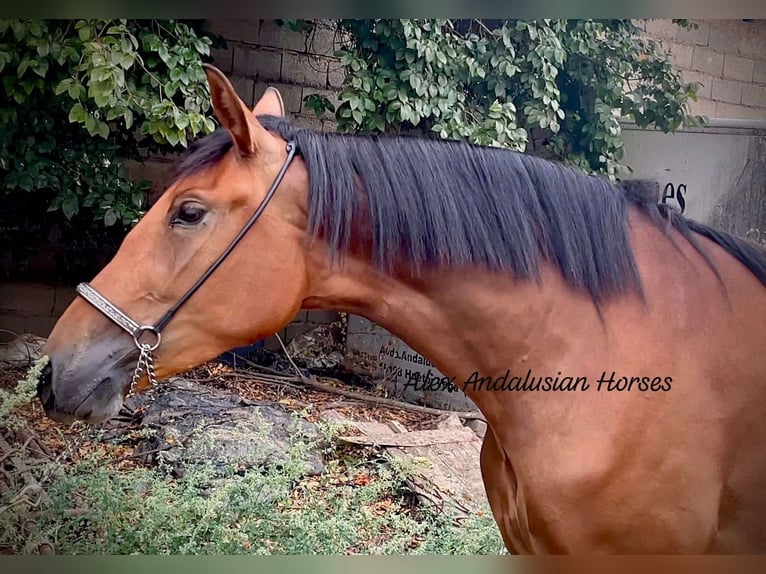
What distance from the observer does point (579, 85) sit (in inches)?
80.0

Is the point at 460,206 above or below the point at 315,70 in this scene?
below

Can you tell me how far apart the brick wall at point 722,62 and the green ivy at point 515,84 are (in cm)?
4

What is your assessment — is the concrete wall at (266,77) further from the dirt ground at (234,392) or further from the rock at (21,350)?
the dirt ground at (234,392)

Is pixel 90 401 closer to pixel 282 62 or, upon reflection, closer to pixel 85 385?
pixel 85 385

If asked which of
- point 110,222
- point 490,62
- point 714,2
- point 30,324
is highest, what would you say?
point 714,2

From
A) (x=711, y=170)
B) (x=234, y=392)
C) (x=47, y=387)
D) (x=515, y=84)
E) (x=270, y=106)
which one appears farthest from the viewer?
(x=234, y=392)

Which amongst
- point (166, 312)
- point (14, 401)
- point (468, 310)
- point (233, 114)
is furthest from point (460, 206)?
point (14, 401)

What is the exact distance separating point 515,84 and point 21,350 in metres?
1.73

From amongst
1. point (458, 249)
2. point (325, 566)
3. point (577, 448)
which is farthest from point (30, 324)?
point (577, 448)

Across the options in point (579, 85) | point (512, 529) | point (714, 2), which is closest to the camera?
point (512, 529)

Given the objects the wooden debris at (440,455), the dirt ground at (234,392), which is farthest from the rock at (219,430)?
the wooden debris at (440,455)

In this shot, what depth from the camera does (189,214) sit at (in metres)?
1.24

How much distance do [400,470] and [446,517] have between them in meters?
0.22

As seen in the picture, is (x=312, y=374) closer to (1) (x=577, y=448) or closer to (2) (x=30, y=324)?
(2) (x=30, y=324)
